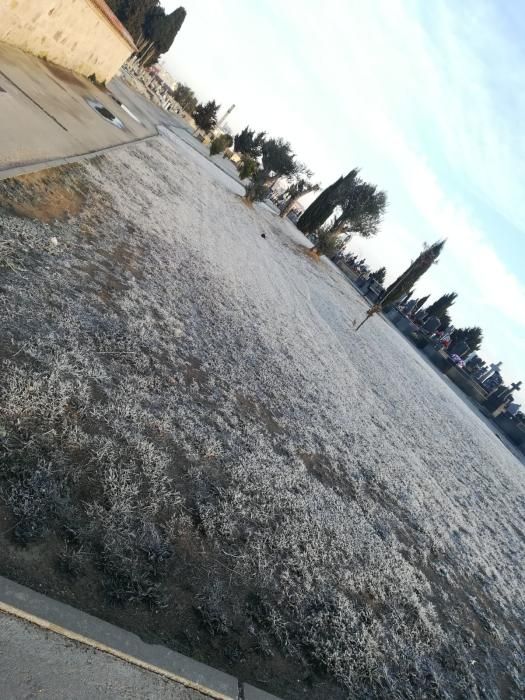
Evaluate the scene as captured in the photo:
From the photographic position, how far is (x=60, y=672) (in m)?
1.99

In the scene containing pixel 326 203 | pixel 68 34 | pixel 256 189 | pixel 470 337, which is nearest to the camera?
pixel 68 34

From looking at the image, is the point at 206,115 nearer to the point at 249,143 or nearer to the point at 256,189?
the point at 249,143

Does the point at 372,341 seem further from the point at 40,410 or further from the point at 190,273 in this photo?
the point at 40,410

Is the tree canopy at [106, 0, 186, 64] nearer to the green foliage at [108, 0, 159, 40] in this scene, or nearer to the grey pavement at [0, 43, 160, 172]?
the green foliage at [108, 0, 159, 40]

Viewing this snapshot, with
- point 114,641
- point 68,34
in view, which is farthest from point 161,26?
point 114,641

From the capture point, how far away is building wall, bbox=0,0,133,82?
13078 mm

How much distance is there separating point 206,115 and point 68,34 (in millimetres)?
37319

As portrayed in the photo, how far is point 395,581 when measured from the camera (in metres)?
4.76

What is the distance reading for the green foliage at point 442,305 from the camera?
4416cm

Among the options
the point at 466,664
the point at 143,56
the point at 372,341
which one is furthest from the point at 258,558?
the point at 143,56

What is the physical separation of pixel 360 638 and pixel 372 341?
51.8 feet

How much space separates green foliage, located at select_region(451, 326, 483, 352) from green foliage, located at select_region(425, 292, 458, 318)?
11.4 ft

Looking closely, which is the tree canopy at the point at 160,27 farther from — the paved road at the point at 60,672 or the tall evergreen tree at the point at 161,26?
the paved road at the point at 60,672

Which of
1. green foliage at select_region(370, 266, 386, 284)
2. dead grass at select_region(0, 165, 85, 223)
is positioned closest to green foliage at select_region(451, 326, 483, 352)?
green foliage at select_region(370, 266, 386, 284)
